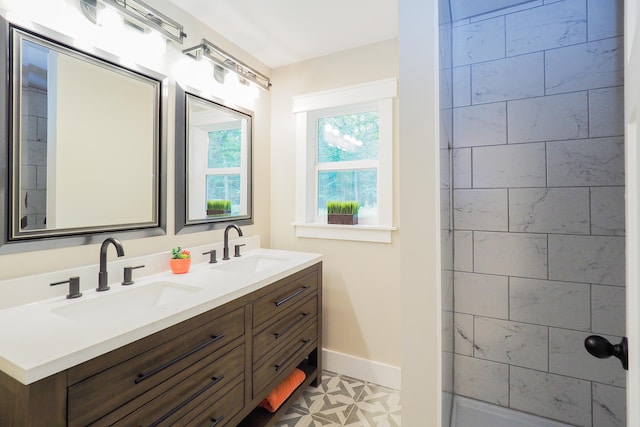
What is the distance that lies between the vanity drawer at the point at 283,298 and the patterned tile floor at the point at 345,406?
665 mm

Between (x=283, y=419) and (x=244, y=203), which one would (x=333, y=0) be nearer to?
(x=244, y=203)

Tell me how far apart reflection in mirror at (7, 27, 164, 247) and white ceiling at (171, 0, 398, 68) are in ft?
1.95

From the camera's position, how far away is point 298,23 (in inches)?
75.0

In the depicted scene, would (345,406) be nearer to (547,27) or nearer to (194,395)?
(194,395)

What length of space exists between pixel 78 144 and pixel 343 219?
1561 mm

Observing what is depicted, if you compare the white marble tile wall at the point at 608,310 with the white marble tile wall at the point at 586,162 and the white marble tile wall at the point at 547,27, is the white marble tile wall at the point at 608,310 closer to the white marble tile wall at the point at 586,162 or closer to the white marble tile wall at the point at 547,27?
the white marble tile wall at the point at 586,162

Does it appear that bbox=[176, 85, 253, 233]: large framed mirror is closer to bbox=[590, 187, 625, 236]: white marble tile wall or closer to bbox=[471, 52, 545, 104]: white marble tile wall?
A: bbox=[471, 52, 545, 104]: white marble tile wall

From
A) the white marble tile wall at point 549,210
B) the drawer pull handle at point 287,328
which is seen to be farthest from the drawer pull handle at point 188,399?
the white marble tile wall at point 549,210

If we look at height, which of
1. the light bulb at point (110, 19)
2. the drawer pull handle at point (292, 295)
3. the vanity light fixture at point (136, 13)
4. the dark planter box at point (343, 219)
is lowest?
the drawer pull handle at point (292, 295)

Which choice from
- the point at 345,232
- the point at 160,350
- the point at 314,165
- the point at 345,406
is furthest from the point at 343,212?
the point at 160,350

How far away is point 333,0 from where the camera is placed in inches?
66.9

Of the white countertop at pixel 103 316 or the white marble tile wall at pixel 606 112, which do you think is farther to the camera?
the white marble tile wall at pixel 606 112

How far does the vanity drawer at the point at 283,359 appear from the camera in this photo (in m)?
1.48

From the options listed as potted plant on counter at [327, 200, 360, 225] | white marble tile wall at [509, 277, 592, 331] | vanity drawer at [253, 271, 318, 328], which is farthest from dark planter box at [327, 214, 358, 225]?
white marble tile wall at [509, 277, 592, 331]
